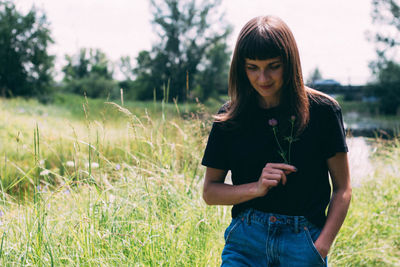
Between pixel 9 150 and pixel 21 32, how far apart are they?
14.5 meters

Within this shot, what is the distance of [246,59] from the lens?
1.37m

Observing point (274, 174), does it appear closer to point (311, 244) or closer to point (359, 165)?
point (311, 244)

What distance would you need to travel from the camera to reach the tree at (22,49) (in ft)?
55.2

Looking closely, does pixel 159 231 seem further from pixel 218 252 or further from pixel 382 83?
pixel 382 83

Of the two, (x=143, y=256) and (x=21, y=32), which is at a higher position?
(x=21, y=32)

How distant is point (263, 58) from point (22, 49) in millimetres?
18588

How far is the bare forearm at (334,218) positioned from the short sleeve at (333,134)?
164 mm

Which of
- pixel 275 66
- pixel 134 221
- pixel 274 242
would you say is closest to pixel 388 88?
pixel 134 221

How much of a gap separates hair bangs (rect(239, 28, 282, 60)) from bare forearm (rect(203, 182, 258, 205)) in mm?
469

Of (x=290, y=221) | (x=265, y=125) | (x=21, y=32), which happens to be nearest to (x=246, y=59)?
(x=265, y=125)

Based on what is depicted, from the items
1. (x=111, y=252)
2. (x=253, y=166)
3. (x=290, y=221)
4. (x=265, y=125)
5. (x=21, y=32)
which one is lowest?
(x=111, y=252)

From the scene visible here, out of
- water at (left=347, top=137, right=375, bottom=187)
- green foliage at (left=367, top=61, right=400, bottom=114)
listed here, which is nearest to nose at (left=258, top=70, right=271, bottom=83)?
water at (left=347, top=137, right=375, bottom=187)

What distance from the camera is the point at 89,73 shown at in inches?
1187

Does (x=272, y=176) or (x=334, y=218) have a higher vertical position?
(x=272, y=176)
